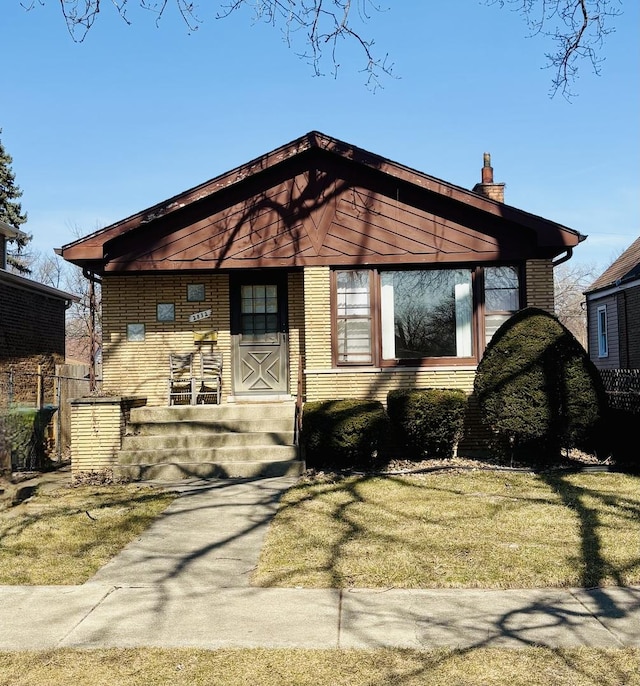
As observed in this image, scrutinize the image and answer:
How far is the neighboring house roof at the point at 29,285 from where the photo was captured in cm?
1677

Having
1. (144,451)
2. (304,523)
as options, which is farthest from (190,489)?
(304,523)

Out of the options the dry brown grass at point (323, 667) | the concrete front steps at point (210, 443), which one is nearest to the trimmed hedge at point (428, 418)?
the concrete front steps at point (210, 443)

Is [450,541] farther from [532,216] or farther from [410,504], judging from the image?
[532,216]

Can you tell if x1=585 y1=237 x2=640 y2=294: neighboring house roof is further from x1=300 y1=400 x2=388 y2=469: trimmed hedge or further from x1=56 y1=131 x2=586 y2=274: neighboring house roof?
x1=300 y1=400 x2=388 y2=469: trimmed hedge

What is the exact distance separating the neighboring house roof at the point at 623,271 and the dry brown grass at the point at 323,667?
22.1 m

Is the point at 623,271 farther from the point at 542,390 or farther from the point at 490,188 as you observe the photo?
the point at 542,390

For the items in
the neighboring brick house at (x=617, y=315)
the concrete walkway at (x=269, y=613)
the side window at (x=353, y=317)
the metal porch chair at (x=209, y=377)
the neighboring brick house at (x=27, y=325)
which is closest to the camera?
the concrete walkway at (x=269, y=613)

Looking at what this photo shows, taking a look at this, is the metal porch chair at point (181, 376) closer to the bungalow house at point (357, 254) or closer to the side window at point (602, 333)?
the bungalow house at point (357, 254)

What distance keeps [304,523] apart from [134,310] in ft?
22.9

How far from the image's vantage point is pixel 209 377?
1327cm

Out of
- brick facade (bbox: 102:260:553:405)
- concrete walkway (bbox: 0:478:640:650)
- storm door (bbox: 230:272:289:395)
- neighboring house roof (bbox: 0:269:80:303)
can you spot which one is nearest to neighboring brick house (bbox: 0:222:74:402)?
neighboring house roof (bbox: 0:269:80:303)

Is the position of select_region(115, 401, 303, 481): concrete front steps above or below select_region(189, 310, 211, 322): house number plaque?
below

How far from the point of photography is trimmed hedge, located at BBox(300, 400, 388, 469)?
34.9 ft

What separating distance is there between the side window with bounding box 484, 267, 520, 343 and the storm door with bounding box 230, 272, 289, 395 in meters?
3.75
